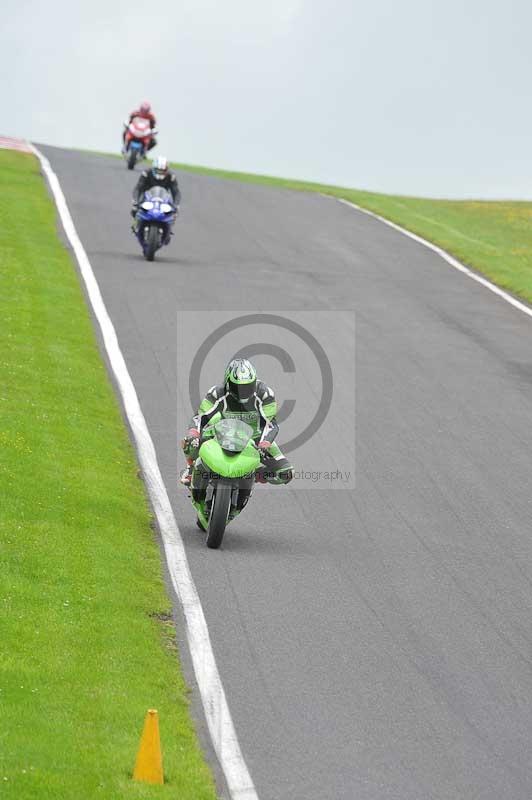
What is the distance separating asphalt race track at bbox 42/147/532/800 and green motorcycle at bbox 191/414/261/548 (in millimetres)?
364

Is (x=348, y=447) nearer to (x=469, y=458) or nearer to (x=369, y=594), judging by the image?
(x=469, y=458)

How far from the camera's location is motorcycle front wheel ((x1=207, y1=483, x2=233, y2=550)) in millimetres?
12422

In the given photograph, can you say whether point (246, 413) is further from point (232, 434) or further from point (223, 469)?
point (223, 469)

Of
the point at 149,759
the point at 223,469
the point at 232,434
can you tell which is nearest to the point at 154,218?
the point at 232,434

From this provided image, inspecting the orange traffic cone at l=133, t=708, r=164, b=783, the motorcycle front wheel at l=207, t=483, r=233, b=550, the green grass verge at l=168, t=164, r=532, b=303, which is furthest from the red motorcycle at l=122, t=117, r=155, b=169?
the orange traffic cone at l=133, t=708, r=164, b=783

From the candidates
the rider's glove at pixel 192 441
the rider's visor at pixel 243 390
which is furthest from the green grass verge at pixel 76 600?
the rider's visor at pixel 243 390

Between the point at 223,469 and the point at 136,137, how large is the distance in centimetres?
3130

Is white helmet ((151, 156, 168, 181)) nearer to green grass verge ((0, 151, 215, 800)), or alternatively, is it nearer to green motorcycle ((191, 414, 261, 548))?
green grass verge ((0, 151, 215, 800))

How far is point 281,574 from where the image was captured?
12023 millimetres

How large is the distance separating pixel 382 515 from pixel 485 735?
5.26 meters

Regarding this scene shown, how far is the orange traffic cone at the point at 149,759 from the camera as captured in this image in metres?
7.46

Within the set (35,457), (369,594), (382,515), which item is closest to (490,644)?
(369,594)

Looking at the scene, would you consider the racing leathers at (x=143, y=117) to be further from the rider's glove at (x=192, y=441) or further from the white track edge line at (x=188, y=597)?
the rider's glove at (x=192, y=441)

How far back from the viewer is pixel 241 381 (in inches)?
504
